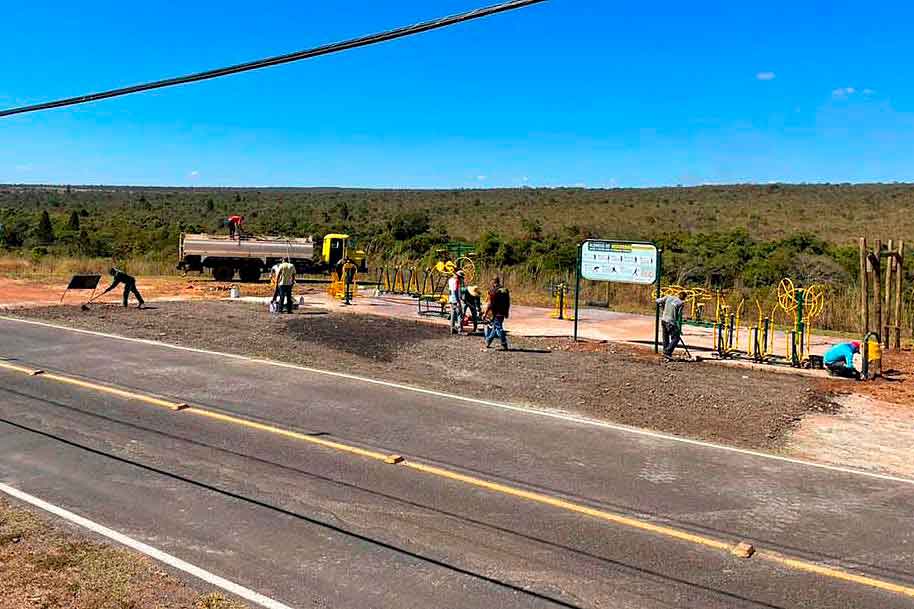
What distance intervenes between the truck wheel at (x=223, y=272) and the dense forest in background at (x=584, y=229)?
6162 mm

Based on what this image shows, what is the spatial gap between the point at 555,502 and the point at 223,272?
29.9 m

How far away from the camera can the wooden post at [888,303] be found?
60.2 ft

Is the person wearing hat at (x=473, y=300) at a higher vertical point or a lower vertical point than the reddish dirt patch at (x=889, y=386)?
higher

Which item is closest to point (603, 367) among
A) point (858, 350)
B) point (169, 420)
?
point (858, 350)

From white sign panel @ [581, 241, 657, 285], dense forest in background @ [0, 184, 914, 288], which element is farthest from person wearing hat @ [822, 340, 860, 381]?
dense forest in background @ [0, 184, 914, 288]

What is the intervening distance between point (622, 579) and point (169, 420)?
22.9ft

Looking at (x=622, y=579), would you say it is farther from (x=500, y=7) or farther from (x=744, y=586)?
(x=500, y=7)

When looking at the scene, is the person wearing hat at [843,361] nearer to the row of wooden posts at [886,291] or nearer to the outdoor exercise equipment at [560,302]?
the row of wooden posts at [886,291]

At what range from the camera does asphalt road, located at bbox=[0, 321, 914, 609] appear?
619 centimetres

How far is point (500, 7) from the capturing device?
7.81m

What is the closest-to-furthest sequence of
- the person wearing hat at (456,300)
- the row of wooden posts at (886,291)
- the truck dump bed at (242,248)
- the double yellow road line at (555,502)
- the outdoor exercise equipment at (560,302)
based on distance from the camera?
the double yellow road line at (555,502), the row of wooden posts at (886,291), the person wearing hat at (456,300), the outdoor exercise equipment at (560,302), the truck dump bed at (242,248)

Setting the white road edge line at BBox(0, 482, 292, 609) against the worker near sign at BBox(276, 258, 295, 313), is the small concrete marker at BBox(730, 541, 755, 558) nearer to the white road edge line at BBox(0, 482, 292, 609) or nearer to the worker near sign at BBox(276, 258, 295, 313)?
the white road edge line at BBox(0, 482, 292, 609)

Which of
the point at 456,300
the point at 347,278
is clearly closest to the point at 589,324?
the point at 456,300

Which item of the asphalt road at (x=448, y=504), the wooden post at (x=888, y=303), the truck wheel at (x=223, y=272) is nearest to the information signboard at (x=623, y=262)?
the wooden post at (x=888, y=303)
